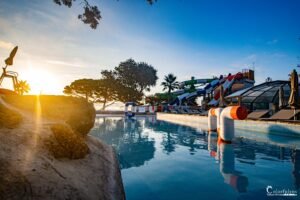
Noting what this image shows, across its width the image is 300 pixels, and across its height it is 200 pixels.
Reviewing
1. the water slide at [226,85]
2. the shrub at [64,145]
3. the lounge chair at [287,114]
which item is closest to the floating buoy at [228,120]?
the shrub at [64,145]

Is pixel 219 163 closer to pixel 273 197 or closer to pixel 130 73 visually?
pixel 273 197

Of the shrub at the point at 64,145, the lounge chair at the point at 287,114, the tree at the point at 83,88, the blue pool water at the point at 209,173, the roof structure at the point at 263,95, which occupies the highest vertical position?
the tree at the point at 83,88

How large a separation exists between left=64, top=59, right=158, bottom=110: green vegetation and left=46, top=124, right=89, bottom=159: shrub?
45.3 meters

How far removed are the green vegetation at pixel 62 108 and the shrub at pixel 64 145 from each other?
4.52 ft

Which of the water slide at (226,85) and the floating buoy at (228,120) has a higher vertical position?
the water slide at (226,85)

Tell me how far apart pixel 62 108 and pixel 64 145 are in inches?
92.1

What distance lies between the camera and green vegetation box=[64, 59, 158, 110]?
49.4m

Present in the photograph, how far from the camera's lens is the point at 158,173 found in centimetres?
520

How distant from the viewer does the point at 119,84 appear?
49.6m

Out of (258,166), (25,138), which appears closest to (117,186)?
(25,138)

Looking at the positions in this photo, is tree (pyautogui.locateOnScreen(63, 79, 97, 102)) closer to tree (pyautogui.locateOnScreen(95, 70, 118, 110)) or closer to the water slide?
tree (pyautogui.locateOnScreen(95, 70, 118, 110))

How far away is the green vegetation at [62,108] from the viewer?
17.1 ft

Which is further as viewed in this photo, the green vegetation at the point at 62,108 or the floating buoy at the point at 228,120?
the floating buoy at the point at 228,120

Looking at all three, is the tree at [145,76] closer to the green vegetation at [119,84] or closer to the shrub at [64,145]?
the green vegetation at [119,84]
